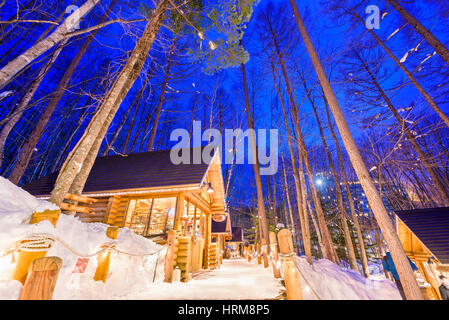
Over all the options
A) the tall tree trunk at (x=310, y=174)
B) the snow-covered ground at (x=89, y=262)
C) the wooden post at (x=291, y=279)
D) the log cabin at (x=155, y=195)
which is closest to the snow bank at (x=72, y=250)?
the snow-covered ground at (x=89, y=262)

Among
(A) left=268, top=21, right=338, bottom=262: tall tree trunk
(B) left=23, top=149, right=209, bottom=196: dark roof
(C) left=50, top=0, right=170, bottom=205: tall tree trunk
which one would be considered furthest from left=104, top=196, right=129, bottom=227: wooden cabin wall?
(A) left=268, top=21, right=338, bottom=262: tall tree trunk

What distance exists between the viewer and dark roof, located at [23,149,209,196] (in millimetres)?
8039

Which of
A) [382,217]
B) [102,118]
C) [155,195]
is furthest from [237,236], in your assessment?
[102,118]

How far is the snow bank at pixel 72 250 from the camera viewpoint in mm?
1975

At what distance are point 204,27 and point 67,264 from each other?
9030 mm

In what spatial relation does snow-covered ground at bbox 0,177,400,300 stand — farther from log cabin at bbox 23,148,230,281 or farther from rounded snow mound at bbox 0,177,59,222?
log cabin at bbox 23,148,230,281

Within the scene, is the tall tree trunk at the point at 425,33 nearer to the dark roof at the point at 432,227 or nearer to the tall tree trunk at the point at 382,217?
the tall tree trunk at the point at 382,217

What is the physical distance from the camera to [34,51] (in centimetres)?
507

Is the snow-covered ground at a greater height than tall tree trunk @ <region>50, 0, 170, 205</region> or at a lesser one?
lesser

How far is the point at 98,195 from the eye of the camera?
27.0 ft

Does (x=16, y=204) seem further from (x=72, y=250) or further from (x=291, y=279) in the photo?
(x=291, y=279)

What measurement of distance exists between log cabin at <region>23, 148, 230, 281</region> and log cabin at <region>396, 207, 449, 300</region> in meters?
8.60
